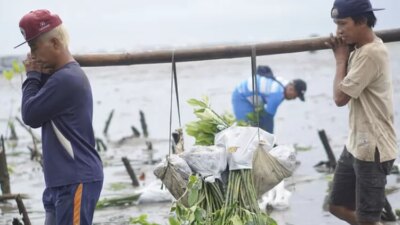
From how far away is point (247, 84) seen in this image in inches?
425

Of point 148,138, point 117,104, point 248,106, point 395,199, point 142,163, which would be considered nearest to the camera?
point 395,199

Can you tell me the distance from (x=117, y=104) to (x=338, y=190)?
1758cm

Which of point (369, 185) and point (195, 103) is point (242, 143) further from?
point (369, 185)

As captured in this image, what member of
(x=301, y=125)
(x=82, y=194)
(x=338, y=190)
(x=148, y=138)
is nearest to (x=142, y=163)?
(x=148, y=138)

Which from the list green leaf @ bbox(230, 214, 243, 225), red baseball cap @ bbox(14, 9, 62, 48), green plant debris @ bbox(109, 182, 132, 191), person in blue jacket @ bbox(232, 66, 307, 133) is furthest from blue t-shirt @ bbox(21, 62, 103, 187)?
green plant debris @ bbox(109, 182, 132, 191)

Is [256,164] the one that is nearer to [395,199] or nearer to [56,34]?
[56,34]

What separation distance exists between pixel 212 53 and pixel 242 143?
2.28 feet

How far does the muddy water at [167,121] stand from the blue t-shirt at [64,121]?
395cm

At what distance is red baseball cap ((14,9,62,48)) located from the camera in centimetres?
466

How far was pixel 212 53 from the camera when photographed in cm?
566

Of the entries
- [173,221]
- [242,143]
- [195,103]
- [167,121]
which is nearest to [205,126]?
[195,103]

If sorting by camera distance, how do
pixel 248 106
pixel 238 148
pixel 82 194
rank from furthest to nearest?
pixel 248 106
pixel 238 148
pixel 82 194

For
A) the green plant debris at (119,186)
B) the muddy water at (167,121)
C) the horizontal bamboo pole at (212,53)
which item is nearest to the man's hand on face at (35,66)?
the horizontal bamboo pole at (212,53)

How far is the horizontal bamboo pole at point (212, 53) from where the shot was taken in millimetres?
5562
